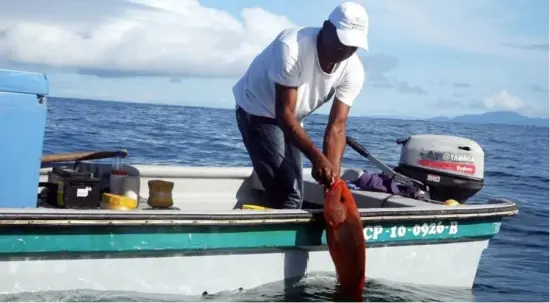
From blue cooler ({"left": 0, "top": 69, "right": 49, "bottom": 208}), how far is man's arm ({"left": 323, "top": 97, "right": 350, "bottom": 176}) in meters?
2.03

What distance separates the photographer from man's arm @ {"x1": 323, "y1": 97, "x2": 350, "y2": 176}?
620cm

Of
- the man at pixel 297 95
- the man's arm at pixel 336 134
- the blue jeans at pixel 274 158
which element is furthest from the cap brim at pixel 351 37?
the blue jeans at pixel 274 158

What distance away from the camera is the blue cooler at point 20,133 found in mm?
5367

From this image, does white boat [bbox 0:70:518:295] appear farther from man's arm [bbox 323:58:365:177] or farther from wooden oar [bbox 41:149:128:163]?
man's arm [bbox 323:58:365:177]

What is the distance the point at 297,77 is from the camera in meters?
5.83

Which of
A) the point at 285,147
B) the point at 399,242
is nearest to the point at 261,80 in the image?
the point at 285,147

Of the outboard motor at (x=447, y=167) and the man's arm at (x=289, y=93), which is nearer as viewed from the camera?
the man's arm at (x=289, y=93)

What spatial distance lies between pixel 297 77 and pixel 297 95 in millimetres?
196

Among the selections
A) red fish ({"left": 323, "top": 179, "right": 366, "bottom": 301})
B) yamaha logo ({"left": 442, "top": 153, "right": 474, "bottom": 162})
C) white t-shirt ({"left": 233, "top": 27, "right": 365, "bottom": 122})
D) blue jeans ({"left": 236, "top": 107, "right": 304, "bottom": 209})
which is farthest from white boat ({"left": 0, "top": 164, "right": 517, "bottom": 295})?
white t-shirt ({"left": 233, "top": 27, "right": 365, "bottom": 122})

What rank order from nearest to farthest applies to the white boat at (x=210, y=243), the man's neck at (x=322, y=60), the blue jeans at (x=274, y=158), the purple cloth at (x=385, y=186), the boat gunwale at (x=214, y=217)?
the boat gunwale at (x=214, y=217), the white boat at (x=210, y=243), the man's neck at (x=322, y=60), the blue jeans at (x=274, y=158), the purple cloth at (x=385, y=186)

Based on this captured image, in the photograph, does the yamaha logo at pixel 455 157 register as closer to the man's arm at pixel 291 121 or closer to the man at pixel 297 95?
the man at pixel 297 95

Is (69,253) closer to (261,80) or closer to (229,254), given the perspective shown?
(229,254)

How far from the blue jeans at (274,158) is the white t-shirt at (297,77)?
93 mm

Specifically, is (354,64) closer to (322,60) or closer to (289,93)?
(322,60)
